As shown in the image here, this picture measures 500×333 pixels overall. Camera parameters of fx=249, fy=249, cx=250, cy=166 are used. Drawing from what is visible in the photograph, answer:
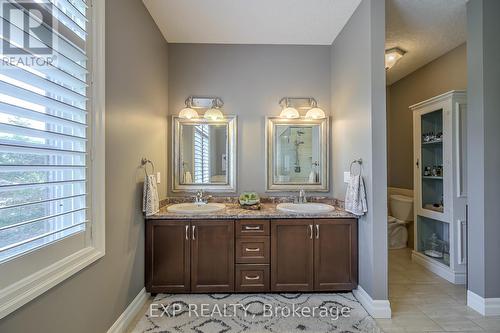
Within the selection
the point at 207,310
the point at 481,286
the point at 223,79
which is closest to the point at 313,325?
the point at 207,310

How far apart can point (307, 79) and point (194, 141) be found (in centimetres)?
158

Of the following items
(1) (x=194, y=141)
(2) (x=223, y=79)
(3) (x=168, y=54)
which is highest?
(3) (x=168, y=54)

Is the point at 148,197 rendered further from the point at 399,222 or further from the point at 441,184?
the point at 399,222

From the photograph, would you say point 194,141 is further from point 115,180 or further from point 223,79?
point 115,180

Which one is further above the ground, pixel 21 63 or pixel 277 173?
pixel 21 63

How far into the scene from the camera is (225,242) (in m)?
2.40

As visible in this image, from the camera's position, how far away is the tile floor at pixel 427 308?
6.47ft

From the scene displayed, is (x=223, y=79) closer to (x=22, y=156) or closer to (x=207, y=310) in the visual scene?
(x=22, y=156)

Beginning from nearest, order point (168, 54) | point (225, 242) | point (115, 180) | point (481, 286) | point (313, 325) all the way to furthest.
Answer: point (115, 180) < point (313, 325) < point (481, 286) < point (225, 242) < point (168, 54)

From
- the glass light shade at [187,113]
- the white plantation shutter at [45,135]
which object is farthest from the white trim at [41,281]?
the glass light shade at [187,113]

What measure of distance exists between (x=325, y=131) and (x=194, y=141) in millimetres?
1594

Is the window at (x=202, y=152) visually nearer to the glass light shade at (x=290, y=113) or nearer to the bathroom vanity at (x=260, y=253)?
the bathroom vanity at (x=260, y=253)

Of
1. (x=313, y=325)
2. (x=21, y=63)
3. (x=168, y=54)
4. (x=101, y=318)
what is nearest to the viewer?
(x=21, y=63)

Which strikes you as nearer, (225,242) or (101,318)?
(101,318)
